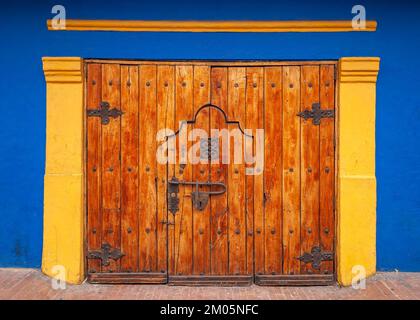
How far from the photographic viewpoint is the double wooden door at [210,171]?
4.65 m

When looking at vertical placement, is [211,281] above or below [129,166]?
below

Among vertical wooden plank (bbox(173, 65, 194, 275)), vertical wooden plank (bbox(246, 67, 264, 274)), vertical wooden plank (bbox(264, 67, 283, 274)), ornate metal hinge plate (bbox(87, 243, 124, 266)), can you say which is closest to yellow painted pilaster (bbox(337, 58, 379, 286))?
vertical wooden plank (bbox(264, 67, 283, 274))

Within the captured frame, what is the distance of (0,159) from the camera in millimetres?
4762

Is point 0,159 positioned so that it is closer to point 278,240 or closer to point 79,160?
point 79,160

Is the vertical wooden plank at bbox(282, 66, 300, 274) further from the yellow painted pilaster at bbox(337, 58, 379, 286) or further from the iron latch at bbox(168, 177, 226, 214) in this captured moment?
the iron latch at bbox(168, 177, 226, 214)

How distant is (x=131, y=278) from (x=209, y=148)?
1.46 m

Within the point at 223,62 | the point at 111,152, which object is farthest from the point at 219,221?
the point at 223,62

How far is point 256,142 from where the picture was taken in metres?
4.66

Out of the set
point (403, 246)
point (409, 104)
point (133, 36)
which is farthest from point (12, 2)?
point (403, 246)

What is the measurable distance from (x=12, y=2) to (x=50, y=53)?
65cm

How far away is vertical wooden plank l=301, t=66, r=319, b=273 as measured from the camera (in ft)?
15.3

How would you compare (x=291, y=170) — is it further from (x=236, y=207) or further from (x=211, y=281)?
(x=211, y=281)

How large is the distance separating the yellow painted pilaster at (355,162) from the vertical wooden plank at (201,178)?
127cm

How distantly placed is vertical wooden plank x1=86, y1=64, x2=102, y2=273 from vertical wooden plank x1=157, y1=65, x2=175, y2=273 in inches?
23.0
